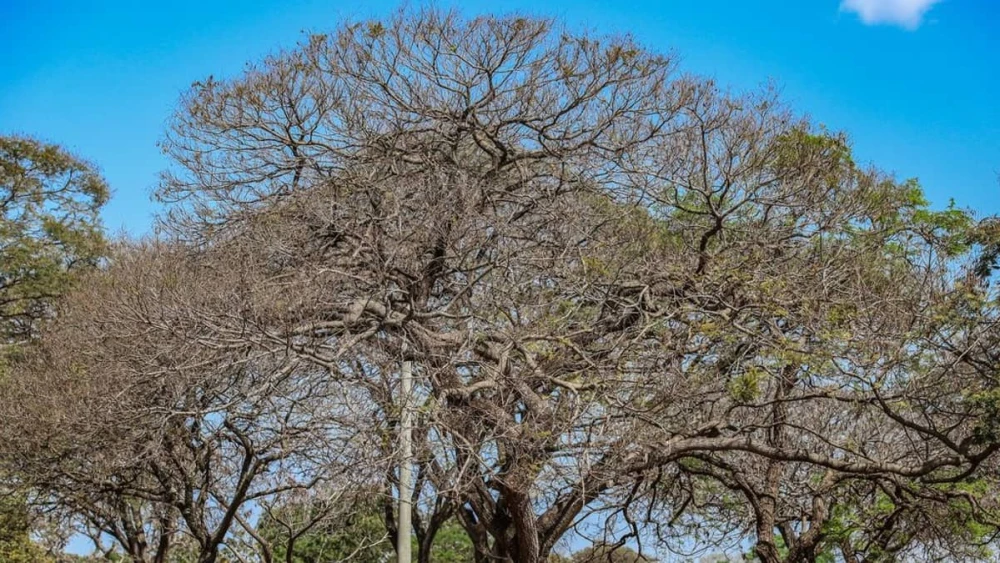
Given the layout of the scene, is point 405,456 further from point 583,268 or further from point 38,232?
point 38,232

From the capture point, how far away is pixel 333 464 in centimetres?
859

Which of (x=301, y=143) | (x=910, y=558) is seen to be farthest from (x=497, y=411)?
(x=910, y=558)

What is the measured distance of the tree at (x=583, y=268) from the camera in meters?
8.98

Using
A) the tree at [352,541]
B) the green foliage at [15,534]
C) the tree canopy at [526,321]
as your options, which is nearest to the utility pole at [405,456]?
the tree canopy at [526,321]

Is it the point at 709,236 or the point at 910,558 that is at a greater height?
the point at 709,236

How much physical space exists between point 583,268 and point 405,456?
10.4ft

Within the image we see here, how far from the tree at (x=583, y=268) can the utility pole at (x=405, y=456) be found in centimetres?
25

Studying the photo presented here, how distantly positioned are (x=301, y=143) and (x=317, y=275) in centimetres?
208

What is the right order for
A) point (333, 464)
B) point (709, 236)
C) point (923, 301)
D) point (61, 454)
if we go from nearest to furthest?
point (333, 464)
point (923, 301)
point (709, 236)
point (61, 454)

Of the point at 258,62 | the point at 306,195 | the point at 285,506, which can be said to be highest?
the point at 258,62

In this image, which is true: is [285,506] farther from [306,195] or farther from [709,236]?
[709,236]

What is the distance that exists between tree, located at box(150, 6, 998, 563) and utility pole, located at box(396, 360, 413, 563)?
25 cm

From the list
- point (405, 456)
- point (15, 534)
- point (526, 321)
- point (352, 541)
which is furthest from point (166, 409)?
point (352, 541)

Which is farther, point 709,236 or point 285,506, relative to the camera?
point 285,506
